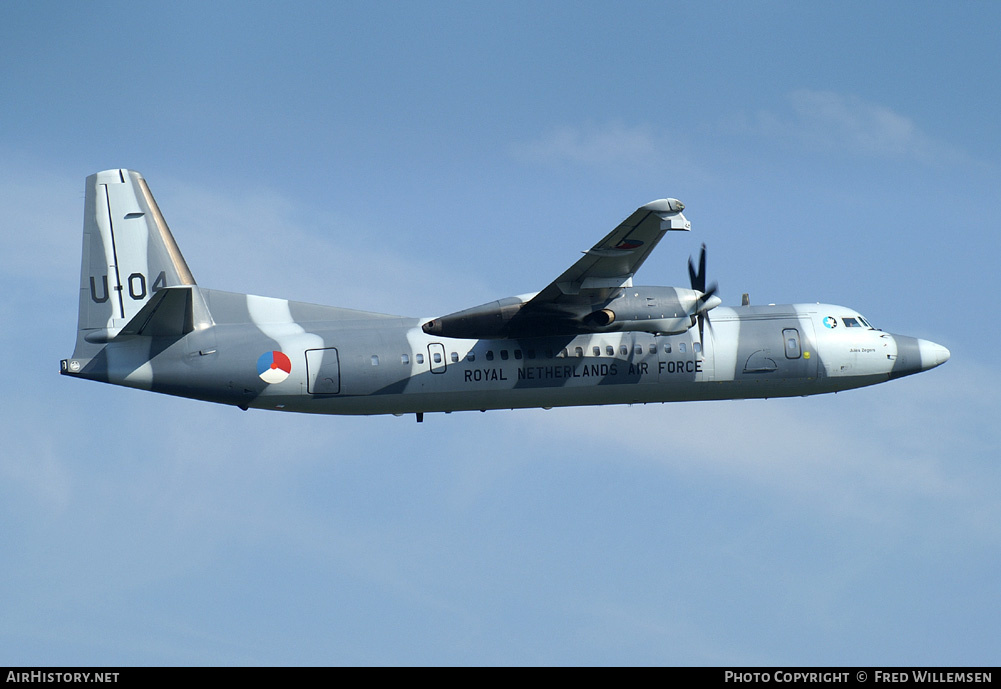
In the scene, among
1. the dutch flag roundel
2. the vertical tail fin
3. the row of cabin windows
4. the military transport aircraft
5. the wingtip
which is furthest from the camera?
the row of cabin windows

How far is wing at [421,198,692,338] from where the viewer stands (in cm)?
2725

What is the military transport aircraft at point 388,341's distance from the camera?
2833 centimetres

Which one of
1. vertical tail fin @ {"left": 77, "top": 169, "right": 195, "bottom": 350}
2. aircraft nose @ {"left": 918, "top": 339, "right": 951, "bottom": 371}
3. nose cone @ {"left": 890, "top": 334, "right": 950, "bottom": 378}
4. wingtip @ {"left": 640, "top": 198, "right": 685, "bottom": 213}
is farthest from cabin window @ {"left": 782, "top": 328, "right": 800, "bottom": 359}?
vertical tail fin @ {"left": 77, "top": 169, "right": 195, "bottom": 350}

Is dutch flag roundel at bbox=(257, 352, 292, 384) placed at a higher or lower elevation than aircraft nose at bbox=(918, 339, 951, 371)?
higher

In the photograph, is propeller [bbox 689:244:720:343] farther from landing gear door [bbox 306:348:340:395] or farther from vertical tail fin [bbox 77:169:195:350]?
vertical tail fin [bbox 77:169:195:350]

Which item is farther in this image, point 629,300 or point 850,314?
point 850,314

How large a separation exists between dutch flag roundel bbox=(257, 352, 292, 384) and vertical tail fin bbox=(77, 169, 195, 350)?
312 centimetres

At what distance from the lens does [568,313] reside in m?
29.1
